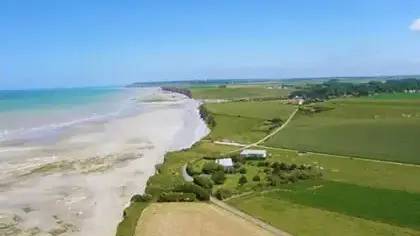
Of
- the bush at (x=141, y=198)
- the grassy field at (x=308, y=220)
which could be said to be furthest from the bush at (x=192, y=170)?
the grassy field at (x=308, y=220)

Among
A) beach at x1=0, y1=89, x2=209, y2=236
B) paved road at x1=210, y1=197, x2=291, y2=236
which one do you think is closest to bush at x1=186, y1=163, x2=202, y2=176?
beach at x1=0, y1=89, x2=209, y2=236

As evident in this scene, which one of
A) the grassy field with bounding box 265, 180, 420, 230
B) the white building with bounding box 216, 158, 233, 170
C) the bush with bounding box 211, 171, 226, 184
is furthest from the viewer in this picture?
the white building with bounding box 216, 158, 233, 170

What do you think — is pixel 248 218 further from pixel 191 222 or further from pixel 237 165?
pixel 237 165

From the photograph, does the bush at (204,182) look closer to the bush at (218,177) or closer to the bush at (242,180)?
the bush at (218,177)

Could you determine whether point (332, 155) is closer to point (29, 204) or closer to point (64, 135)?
point (29, 204)

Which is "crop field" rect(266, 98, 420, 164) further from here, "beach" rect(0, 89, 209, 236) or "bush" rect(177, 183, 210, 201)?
"bush" rect(177, 183, 210, 201)
